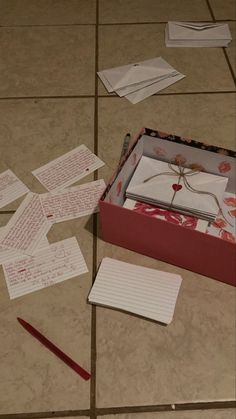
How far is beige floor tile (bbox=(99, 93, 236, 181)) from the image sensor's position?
0.93m

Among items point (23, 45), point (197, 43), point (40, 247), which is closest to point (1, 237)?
point (40, 247)

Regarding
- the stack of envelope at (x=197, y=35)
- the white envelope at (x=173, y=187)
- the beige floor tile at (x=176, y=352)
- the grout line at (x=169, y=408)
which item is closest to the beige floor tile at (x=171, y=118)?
the white envelope at (x=173, y=187)

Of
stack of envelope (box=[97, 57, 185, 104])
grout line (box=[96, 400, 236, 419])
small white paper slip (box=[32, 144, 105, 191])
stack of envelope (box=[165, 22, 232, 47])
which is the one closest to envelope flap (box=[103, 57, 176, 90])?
stack of envelope (box=[97, 57, 185, 104])

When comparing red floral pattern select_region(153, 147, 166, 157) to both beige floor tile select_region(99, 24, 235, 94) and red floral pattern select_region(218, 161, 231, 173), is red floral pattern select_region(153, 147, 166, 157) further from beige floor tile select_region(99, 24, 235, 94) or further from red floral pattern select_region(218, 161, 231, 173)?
beige floor tile select_region(99, 24, 235, 94)

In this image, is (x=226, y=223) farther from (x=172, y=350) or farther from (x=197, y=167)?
(x=172, y=350)

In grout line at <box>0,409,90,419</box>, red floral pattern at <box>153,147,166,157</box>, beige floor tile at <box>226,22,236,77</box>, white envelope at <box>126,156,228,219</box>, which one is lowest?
grout line at <box>0,409,90,419</box>

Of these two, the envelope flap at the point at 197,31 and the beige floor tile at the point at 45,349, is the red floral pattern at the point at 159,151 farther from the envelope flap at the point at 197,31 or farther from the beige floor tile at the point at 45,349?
the envelope flap at the point at 197,31

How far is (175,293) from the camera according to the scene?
67 centimetres

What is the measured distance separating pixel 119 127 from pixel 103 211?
1.21 feet

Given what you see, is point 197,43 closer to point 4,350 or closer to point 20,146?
point 20,146

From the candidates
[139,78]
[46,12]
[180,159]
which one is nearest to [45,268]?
Result: [180,159]

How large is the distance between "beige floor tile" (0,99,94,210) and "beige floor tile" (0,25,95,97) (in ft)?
0.18

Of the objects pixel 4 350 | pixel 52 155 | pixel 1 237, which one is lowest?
pixel 4 350

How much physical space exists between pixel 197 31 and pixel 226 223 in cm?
73
